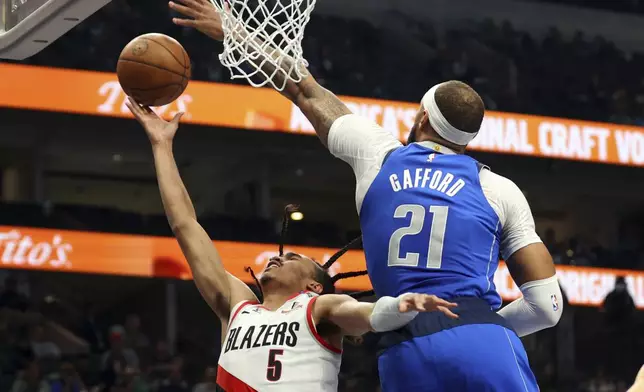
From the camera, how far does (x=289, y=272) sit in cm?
431

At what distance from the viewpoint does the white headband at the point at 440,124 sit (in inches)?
138

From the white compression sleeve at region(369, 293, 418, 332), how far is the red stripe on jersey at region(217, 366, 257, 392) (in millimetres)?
887

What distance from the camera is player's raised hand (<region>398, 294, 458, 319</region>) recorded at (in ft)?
9.74

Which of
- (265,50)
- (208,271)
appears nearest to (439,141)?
(265,50)

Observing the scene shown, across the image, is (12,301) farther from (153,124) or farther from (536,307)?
(536,307)

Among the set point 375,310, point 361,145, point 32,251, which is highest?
point 361,145

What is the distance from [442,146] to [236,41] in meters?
0.99

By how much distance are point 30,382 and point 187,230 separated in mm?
6467

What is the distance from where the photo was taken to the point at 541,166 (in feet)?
54.7

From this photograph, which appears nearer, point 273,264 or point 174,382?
point 273,264

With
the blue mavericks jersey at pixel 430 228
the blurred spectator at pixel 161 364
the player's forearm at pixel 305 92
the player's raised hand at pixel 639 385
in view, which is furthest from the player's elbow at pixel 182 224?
the blurred spectator at pixel 161 364

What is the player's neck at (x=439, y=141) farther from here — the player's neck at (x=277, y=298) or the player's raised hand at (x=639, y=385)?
the player's neck at (x=277, y=298)

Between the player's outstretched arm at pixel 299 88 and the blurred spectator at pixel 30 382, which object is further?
the blurred spectator at pixel 30 382

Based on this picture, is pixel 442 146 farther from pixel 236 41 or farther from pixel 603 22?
pixel 603 22
